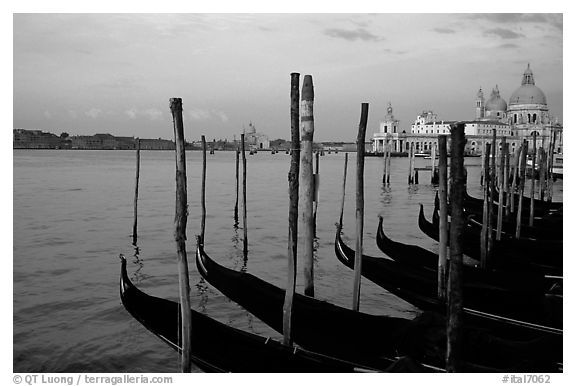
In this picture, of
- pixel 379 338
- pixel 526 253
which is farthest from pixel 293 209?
pixel 526 253

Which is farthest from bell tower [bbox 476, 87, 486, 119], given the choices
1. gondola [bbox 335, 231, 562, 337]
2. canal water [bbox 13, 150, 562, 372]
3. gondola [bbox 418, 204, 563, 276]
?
gondola [bbox 335, 231, 562, 337]

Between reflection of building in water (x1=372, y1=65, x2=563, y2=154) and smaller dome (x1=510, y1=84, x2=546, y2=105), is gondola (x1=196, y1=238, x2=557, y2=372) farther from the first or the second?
smaller dome (x1=510, y1=84, x2=546, y2=105)

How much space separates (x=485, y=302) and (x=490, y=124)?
58.8 meters

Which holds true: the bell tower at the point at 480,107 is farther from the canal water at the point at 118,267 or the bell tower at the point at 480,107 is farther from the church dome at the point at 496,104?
the canal water at the point at 118,267

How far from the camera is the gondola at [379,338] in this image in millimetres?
2904

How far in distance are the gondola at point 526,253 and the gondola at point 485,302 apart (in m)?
1.06

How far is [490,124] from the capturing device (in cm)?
5925

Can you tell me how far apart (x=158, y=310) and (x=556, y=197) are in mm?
14565

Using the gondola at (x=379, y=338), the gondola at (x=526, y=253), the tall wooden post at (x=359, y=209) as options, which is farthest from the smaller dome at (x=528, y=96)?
the gondola at (x=379, y=338)

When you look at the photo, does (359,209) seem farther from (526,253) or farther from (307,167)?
(526,253)

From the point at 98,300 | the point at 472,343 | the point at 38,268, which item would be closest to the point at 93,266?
the point at 38,268
